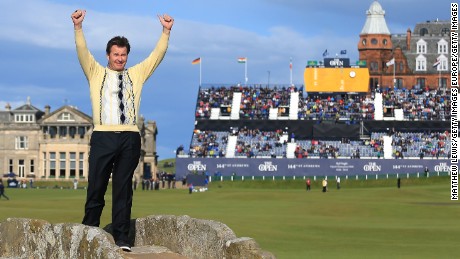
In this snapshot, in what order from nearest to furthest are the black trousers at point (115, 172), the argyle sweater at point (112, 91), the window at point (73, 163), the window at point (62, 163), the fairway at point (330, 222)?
the black trousers at point (115, 172)
the argyle sweater at point (112, 91)
the fairway at point (330, 222)
the window at point (73, 163)
the window at point (62, 163)

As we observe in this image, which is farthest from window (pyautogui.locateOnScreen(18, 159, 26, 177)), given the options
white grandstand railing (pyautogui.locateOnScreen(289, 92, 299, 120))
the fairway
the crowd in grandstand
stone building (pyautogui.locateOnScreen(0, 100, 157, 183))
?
the fairway

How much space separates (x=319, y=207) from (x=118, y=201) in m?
61.8

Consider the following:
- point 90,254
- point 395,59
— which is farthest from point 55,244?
point 395,59

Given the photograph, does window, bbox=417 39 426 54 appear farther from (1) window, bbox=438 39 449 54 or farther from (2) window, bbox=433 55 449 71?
(2) window, bbox=433 55 449 71

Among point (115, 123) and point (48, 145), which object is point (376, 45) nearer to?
point (48, 145)

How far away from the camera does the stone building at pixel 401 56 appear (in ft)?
612

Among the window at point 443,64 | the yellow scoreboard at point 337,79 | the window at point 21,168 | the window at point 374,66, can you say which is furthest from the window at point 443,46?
the window at point 21,168

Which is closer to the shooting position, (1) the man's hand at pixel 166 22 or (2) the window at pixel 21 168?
(1) the man's hand at pixel 166 22

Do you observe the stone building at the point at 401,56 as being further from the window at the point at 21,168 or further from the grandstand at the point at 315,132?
the window at the point at 21,168

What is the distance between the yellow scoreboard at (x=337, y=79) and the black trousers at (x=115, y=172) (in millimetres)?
152775

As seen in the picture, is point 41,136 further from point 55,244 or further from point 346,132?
point 55,244

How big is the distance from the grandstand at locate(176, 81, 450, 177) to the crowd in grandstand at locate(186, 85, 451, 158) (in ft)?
0.41

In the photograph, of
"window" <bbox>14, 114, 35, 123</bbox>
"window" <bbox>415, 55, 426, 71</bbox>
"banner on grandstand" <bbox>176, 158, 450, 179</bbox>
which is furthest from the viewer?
"window" <bbox>415, 55, 426, 71</bbox>

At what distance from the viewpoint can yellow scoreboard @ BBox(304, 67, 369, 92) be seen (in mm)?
164875
